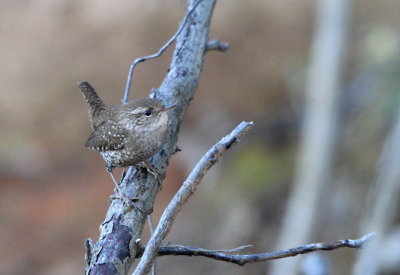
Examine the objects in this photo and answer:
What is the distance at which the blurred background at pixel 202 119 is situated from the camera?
25.2 feet

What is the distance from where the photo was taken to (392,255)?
6.45 metres

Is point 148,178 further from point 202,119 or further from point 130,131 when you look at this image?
point 202,119

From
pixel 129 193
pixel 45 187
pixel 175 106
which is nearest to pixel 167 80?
pixel 175 106

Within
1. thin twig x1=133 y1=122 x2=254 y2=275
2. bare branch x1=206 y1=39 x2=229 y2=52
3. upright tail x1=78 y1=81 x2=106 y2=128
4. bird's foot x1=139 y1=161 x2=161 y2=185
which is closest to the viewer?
thin twig x1=133 y1=122 x2=254 y2=275

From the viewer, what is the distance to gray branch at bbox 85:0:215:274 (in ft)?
10.0

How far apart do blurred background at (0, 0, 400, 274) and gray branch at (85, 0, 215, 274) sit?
2681 mm

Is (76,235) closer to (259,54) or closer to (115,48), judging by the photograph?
(115,48)

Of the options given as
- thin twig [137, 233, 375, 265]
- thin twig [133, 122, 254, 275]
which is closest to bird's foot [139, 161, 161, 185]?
thin twig [137, 233, 375, 265]

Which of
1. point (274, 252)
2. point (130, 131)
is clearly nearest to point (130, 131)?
point (130, 131)

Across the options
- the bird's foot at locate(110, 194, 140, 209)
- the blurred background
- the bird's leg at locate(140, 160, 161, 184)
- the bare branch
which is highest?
the blurred background

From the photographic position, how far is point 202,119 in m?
10.6

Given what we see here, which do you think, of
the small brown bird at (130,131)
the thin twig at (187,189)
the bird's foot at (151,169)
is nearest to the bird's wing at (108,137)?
the small brown bird at (130,131)

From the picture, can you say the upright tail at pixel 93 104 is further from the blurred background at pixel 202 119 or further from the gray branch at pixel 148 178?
the blurred background at pixel 202 119

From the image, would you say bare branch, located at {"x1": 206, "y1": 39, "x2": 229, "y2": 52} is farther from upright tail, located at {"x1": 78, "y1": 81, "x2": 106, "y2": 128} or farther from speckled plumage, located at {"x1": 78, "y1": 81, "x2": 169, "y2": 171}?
upright tail, located at {"x1": 78, "y1": 81, "x2": 106, "y2": 128}
